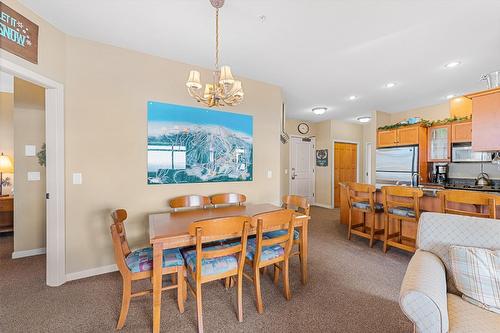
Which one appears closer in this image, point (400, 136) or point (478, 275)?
point (478, 275)

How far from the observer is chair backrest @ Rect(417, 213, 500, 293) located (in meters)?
1.41

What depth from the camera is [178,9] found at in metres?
1.98

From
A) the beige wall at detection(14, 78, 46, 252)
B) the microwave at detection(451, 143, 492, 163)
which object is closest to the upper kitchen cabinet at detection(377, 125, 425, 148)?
the microwave at detection(451, 143, 492, 163)

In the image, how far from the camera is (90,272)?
2.50 m

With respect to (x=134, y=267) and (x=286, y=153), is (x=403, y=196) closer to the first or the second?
(x=286, y=153)

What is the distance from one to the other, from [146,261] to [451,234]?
2.29m

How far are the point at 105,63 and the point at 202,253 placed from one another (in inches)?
97.1

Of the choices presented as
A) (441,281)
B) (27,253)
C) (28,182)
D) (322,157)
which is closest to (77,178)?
(28,182)

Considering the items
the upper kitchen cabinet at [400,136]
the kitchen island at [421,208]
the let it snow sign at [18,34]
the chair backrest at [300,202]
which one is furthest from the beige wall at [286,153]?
the let it snow sign at [18,34]

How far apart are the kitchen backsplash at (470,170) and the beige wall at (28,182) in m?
7.41

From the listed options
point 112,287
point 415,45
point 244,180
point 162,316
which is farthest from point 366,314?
point 415,45

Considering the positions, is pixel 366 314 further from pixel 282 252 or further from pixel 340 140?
pixel 340 140

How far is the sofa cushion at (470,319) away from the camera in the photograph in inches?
42.3

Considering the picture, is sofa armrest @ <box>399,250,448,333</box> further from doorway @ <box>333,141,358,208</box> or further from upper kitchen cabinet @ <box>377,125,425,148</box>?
doorway @ <box>333,141,358,208</box>
